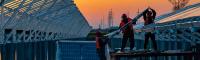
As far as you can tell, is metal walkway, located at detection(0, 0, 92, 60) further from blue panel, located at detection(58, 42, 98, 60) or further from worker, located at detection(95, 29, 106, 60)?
worker, located at detection(95, 29, 106, 60)

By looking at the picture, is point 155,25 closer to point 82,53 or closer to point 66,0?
point 82,53

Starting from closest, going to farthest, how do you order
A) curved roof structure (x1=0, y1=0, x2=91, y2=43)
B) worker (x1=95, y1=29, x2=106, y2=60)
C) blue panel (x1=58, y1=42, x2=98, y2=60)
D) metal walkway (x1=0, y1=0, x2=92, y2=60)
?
worker (x1=95, y1=29, x2=106, y2=60) → curved roof structure (x1=0, y1=0, x2=91, y2=43) → metal walkway (x1=0, y1=0, x2=92, y2=60) → blue panel (x1=58, y1=42, x2=98, y2=60)

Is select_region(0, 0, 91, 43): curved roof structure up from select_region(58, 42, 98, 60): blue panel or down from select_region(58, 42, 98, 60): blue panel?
up

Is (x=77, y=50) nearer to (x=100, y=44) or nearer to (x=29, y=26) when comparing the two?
(x=29, y=26)

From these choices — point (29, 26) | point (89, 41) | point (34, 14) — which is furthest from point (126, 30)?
point (29, 26)

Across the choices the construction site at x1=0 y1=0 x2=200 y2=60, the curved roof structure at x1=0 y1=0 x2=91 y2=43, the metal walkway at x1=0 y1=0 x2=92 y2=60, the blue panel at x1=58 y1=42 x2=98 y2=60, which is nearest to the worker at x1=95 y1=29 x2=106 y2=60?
the construction site at x1=0 y1=0 x2=200 y2=60

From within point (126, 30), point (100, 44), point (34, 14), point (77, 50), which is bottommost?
point (77, 50)

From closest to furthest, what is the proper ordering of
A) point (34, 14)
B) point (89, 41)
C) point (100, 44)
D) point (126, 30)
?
point (126, 30) < point (100, 44) < point (89, 41) < point (34, 14)

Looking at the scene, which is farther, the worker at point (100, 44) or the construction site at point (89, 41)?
the worker at point (100, 44)

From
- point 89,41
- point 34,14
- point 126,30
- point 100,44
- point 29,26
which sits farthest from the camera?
point 29,26

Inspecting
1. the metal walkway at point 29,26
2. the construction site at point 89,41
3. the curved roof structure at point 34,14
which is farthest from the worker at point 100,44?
the curved roof structure at point 34,14

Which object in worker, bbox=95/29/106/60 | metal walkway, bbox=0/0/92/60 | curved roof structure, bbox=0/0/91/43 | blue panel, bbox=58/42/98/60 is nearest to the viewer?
worker, bbox=95/29/106/60

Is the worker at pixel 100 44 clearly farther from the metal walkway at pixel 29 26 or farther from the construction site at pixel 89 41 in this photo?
the metal walkway at pixel 29 26

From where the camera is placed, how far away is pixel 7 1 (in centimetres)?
3453
